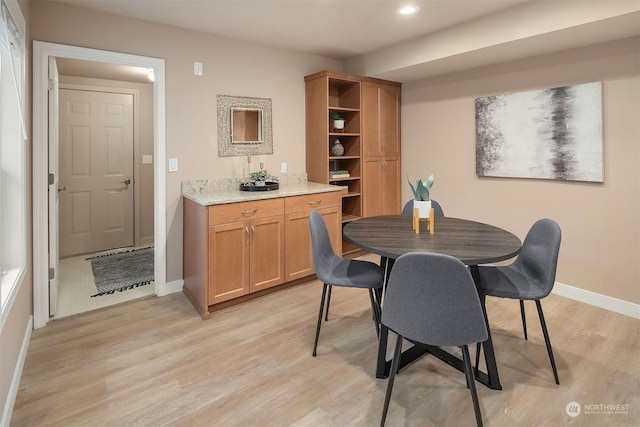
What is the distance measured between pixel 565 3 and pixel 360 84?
2.01 meters

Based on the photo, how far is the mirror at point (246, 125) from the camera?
11.8ft

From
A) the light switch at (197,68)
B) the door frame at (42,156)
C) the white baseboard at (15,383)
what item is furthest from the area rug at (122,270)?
the light switch at (197,68)

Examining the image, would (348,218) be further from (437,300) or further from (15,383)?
(15,383)

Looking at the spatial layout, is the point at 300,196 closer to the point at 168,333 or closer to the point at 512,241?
the point at 168,333

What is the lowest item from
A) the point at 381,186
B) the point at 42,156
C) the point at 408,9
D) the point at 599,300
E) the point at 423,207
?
the point at 599,300

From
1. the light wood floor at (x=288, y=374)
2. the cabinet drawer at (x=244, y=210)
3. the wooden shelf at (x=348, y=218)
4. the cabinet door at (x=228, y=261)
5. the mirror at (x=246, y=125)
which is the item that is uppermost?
the mirror at (x=246, y=125)

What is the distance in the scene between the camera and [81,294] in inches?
131

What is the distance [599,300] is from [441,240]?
6.46 ft

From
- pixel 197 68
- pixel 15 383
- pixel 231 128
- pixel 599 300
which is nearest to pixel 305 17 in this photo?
pixel 197 68

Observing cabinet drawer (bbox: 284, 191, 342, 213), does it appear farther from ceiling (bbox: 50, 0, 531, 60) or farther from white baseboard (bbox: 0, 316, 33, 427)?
white baseboard (bbox: 0, 316, 33, 427)

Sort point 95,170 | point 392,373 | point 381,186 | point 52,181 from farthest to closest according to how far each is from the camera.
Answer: point 95,170 < point 381,186 < point 52,181 < point 392,373

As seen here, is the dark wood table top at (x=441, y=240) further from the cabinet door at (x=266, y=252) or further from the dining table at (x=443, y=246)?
the cabinet door at (x=266, y=252)

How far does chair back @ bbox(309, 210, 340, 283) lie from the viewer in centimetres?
226

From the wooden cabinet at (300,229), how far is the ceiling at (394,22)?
59.3 inches
